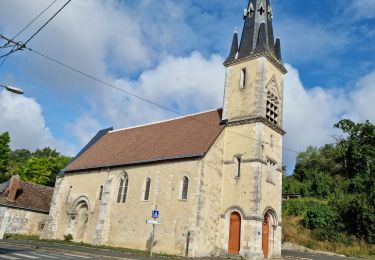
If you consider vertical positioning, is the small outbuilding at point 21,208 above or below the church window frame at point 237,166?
below

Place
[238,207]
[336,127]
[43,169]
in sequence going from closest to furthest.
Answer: [238,207] < [336,127] < [43,169]

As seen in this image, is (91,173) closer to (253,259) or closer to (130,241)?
(130,241)

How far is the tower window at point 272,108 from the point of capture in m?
26.1

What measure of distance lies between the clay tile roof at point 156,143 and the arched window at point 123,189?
46.1 inches

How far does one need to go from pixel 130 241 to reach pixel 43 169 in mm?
39905

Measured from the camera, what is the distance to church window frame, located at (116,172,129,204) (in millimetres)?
27656

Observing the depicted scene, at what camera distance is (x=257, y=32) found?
28.3m

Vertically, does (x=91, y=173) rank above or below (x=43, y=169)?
below

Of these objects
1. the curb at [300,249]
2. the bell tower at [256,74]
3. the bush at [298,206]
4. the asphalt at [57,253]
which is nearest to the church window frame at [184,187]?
the asphalt at [57,253]

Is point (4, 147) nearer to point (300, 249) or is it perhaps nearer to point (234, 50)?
point (234, 50)

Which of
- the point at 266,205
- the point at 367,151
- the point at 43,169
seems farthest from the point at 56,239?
the point at 367,151

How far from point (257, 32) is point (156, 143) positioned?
1141cm

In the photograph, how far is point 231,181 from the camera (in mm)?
24422

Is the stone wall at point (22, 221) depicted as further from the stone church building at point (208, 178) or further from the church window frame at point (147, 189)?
the church window frame at point (147, 189)
